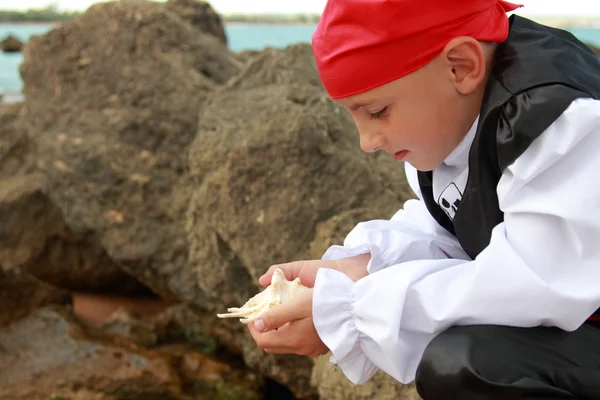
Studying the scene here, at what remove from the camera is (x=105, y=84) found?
268cm

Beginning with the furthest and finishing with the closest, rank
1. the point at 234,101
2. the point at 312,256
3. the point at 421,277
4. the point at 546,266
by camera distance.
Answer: the point at 234,101
the point at 312,256
the point at 421,277
the point at 546,266

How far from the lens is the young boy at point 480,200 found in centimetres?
105

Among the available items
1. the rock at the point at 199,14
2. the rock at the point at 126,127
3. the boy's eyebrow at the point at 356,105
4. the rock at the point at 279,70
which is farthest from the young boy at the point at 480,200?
the rock at the point at 199,14

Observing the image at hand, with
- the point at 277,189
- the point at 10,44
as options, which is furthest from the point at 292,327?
the point at 10,44

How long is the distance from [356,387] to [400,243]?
449 mm

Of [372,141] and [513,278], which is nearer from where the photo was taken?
[513,278]

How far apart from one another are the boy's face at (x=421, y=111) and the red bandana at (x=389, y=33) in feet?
0.08

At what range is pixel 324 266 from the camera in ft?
4.68

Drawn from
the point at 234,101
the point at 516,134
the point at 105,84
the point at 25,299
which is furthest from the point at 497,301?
the point at 25,299

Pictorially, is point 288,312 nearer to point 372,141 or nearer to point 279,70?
point 372,141

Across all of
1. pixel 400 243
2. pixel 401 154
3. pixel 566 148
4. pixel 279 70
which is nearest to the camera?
pixel 566 148

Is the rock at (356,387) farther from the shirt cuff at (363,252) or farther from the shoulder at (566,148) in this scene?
the shoulder at (566,148)

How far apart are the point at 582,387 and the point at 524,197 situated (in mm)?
296

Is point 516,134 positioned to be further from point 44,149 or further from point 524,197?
point 44,149
